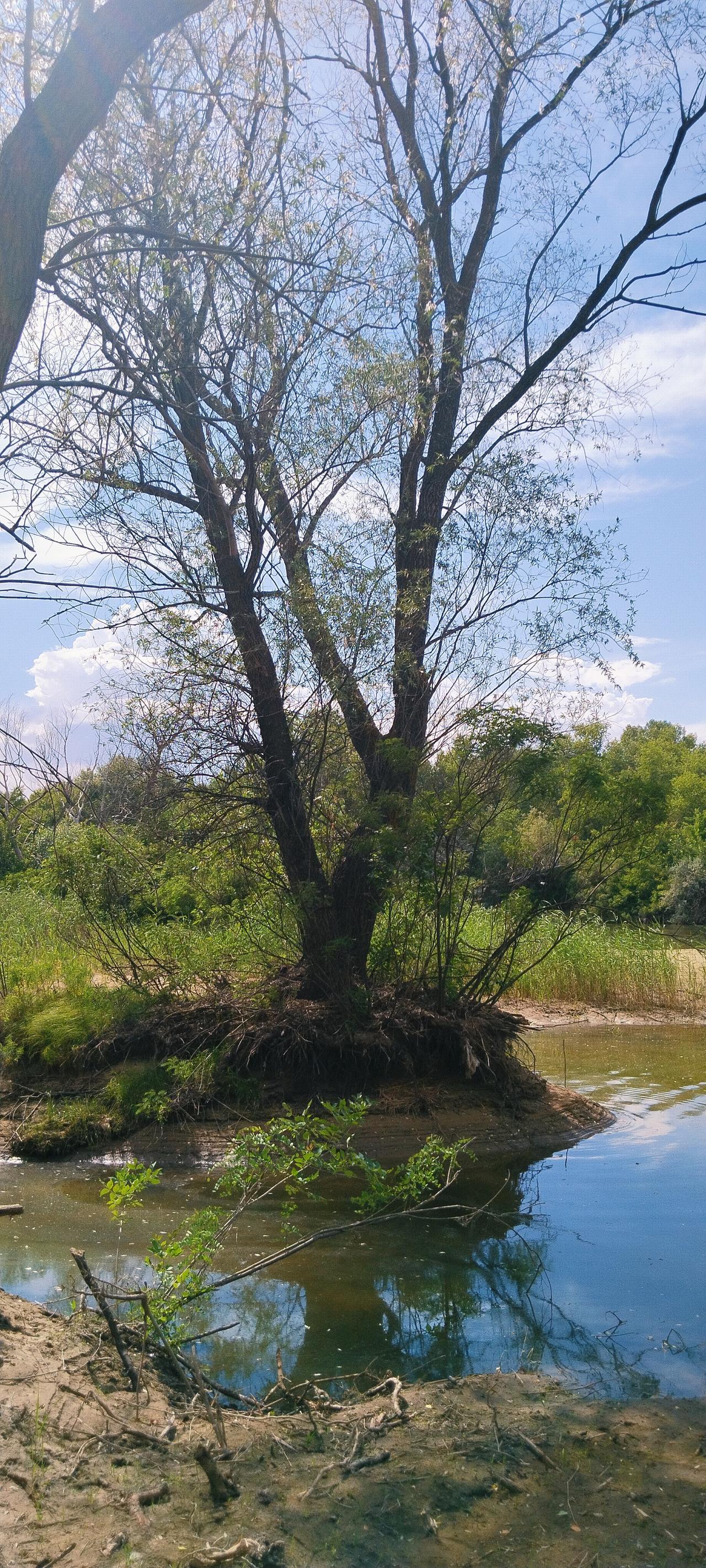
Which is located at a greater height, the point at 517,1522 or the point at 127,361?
the point at 127,361

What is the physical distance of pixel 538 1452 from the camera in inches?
151

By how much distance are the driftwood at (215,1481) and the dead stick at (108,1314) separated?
0.61 metres

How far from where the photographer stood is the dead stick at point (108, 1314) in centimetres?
389

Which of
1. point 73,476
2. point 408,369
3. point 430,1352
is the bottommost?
point 430,1352

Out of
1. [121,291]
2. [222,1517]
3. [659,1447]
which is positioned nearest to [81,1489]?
[222,1517]

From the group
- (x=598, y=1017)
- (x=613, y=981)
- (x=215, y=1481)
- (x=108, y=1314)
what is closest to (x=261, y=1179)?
(x=108, y=1314)

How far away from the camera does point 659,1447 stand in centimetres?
401

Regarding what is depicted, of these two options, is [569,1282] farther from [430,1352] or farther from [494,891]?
[494,891]

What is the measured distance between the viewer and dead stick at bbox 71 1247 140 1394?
12.8 ft

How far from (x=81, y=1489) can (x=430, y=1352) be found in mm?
2174

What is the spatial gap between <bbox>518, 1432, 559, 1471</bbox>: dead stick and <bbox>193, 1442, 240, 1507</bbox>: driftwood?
1.07 m

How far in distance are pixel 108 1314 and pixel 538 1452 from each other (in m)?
1.59

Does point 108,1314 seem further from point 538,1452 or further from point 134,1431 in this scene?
point 538,1452

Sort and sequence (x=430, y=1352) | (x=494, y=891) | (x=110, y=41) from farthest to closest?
1. (x=494, y=891)
2. (x=430, y=1352)
3. (x=110, y=41)
